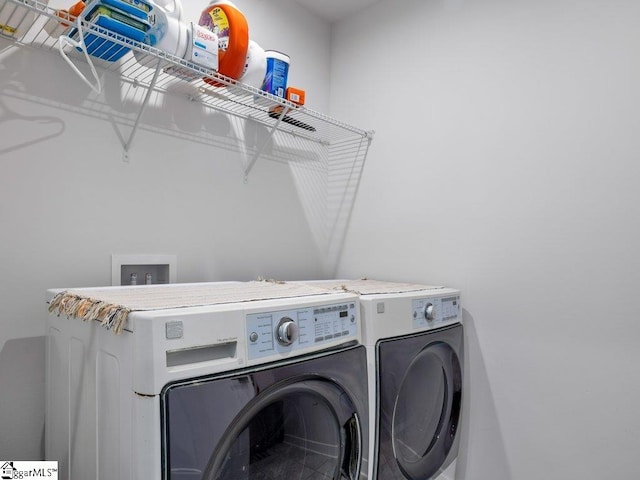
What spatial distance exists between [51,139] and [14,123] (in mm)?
114

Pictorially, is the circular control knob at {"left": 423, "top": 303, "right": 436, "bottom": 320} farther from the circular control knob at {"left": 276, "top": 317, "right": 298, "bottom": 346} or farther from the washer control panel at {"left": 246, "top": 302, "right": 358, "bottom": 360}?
the circular control knob at {"left": 276, "top": 317, "right": 298, "bottom": 346}

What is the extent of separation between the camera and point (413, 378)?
160cm

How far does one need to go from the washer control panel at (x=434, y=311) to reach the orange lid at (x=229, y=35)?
3.88 ft

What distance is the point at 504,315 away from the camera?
179 cm

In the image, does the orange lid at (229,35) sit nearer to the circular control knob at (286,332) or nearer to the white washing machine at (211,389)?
the white washing machine at (211,389)

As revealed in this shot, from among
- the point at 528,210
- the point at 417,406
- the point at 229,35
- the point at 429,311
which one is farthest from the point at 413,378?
the point at 229,35

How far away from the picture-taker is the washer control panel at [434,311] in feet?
5.19

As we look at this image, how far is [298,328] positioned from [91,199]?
100 centimetres

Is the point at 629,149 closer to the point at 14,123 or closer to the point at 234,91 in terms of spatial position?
the point at 234,91

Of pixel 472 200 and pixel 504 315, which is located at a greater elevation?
pixel 472 200

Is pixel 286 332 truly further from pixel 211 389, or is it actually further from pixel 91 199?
pixel 91 199

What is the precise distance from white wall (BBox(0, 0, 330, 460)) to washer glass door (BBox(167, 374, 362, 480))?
0.88 metres

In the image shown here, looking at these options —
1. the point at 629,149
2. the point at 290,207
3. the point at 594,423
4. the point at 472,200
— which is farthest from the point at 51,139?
the point at 594,423

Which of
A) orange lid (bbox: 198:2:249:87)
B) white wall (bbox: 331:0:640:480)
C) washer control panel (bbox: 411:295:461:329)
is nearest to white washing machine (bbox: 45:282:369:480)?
washer control panel (bbox: 411:295:461:329)
